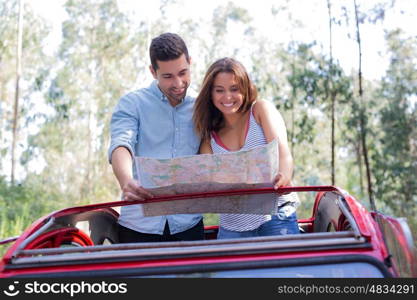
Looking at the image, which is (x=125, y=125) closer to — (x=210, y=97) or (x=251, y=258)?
(x=210, y=97)

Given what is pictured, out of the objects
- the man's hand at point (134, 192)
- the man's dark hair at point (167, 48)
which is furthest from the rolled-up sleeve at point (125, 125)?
the man's hand at point (134, 192)

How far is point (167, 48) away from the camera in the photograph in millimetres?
2984

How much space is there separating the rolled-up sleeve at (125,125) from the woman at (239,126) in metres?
0.33

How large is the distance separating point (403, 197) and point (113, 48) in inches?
706

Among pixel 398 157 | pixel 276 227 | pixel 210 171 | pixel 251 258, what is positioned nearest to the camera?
pixel 251 258

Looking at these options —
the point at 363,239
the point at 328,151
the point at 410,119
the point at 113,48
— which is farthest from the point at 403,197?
the point at 113,48

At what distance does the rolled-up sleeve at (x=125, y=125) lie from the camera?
2.92 meters

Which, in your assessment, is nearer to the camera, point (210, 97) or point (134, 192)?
point (134, 192)

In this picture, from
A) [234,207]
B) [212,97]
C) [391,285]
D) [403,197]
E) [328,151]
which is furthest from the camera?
[328,151]

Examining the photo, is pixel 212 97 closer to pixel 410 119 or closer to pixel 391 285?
pixel 391 285

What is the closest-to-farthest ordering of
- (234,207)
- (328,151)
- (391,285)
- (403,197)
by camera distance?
(391,285) < (234,207) < (403,197) < (328,151)

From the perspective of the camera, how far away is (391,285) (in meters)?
1.72

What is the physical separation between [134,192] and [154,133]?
0.70 metres

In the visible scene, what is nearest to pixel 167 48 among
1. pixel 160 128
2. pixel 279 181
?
pixel 160 128
